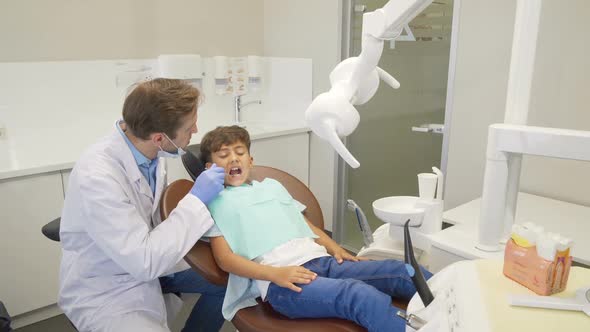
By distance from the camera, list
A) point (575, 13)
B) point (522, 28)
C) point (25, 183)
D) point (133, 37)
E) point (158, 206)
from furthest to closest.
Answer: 1. point (133, 37)
2. point (25, 183)
3. point (575, 13)
4. point (158, 206)
5. point (522, 28)

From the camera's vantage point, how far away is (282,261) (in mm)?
1522

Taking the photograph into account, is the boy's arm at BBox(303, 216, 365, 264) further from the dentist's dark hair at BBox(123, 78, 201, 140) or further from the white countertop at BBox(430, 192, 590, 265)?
the dentist's dark hair at BBox(123, 78, 201, 140)

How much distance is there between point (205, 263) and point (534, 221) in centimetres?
115

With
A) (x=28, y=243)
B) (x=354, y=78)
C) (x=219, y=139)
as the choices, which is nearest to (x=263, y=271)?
(x=219, y=139)

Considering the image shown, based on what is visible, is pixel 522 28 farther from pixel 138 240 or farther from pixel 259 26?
pixel 259 26

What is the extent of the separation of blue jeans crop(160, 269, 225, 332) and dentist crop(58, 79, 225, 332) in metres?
0.21

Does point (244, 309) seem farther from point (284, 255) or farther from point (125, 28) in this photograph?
point (125, 28)

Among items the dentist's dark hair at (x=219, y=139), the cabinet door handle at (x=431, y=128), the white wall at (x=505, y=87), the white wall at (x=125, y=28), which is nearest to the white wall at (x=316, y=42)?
the white wall at (x=125, y=28)

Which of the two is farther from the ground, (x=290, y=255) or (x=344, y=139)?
(x=344, y=139)

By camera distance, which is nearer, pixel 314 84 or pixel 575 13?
pixel 575 13

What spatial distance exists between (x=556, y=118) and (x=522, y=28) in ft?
3.90

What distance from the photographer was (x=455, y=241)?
55.2 inches

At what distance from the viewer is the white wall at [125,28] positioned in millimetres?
2445

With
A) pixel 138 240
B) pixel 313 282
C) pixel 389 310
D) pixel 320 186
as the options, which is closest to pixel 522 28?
pixel 389 310
